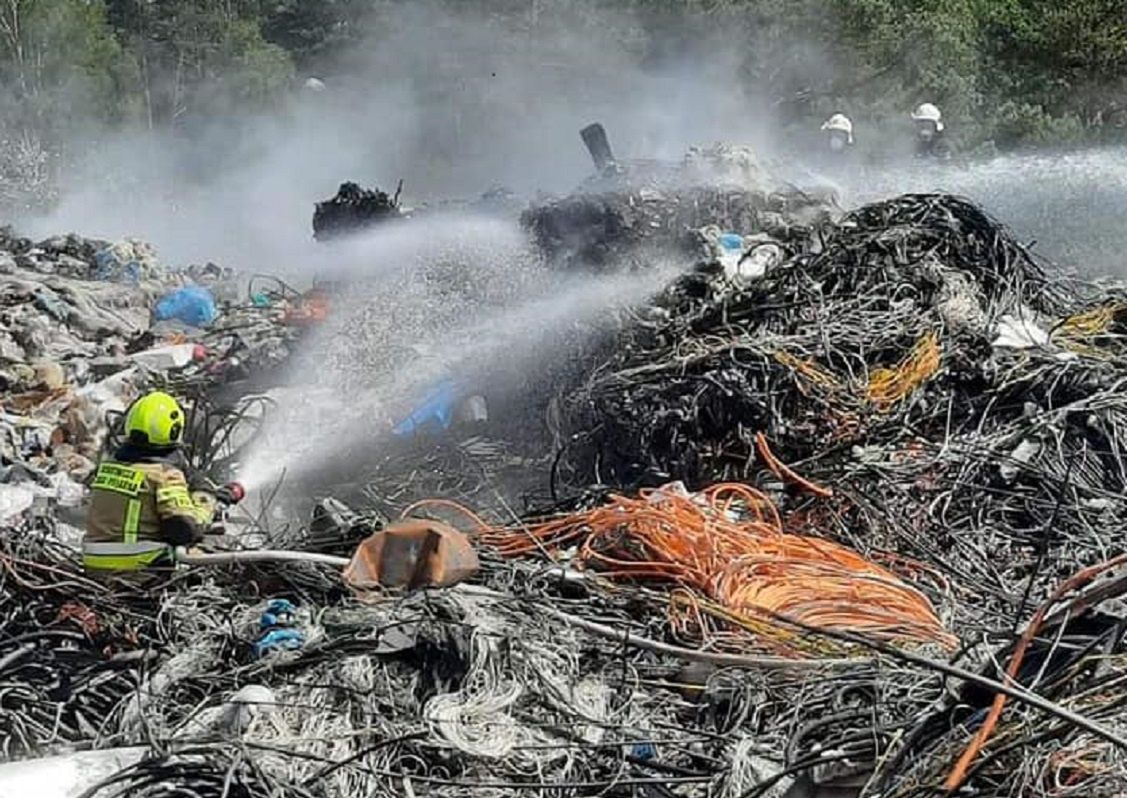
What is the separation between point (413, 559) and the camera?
5766 millimetres

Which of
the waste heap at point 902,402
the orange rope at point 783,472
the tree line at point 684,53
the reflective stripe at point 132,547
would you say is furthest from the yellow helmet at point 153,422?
the tree line at point 684,53

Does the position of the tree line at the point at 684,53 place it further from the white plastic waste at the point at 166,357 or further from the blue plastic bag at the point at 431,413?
the white plastic waste at the point at 166,357

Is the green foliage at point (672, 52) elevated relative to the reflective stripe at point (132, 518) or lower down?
lower down

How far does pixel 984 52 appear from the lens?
24.2 meters

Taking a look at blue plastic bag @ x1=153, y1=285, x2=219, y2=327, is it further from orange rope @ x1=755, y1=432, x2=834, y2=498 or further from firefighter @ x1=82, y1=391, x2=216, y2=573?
firefighter @ x1=82, y1=391, x2=216, y2=573

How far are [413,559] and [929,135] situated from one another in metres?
17.5

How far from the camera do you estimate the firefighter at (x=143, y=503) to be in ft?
19.8

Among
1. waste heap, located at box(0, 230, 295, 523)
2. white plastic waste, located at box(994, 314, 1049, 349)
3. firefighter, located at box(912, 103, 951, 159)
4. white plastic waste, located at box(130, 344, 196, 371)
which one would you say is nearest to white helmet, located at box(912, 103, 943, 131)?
firefighter, located at box(912, 103, 951, 159)

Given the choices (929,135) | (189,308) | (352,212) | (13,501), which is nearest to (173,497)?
(13,501)

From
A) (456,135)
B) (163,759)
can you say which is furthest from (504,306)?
(456,135)

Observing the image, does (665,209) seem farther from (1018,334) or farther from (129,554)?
(129,554)

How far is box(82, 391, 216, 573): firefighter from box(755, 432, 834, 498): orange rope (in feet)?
10.0

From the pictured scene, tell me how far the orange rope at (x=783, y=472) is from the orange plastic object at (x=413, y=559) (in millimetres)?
2195

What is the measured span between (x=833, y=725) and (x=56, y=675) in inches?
123
